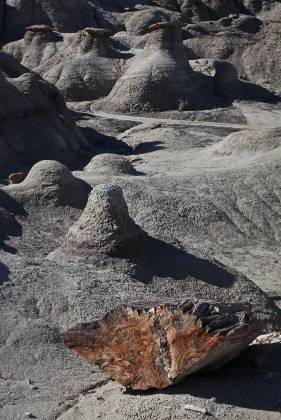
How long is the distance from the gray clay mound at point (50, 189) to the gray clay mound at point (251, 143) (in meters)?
5.61

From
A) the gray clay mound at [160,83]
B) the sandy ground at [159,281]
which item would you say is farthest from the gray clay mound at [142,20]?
the sandy ground at [159,281]

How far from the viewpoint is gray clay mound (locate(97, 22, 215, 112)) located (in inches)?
1098

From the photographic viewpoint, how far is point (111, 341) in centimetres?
596

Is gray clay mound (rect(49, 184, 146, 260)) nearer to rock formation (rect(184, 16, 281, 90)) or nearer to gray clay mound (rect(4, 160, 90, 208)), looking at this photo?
A: gray clay mound (rect(4, 160, 90, 208))

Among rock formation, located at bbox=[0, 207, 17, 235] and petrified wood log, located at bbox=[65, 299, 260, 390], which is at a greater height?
petrified wood log, located at bbox=[65, 299, 260, 390]

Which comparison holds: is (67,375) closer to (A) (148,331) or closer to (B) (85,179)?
(A) (148,331)

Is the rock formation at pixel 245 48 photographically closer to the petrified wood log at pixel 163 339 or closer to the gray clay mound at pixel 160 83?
the gray clay mound at pixel 160 83

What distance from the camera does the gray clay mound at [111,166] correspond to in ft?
52.3

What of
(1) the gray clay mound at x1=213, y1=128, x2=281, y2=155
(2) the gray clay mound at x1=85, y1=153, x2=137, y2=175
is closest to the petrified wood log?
(2) the gray clay mound at x1=85, y1=153, x2=137, y2=175

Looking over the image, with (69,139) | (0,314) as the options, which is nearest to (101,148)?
(69,139)

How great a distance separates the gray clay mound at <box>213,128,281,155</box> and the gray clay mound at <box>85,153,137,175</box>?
288 centimetres

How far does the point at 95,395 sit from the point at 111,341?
47 cm

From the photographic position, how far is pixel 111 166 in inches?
638

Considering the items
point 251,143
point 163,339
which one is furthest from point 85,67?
point 163,339
